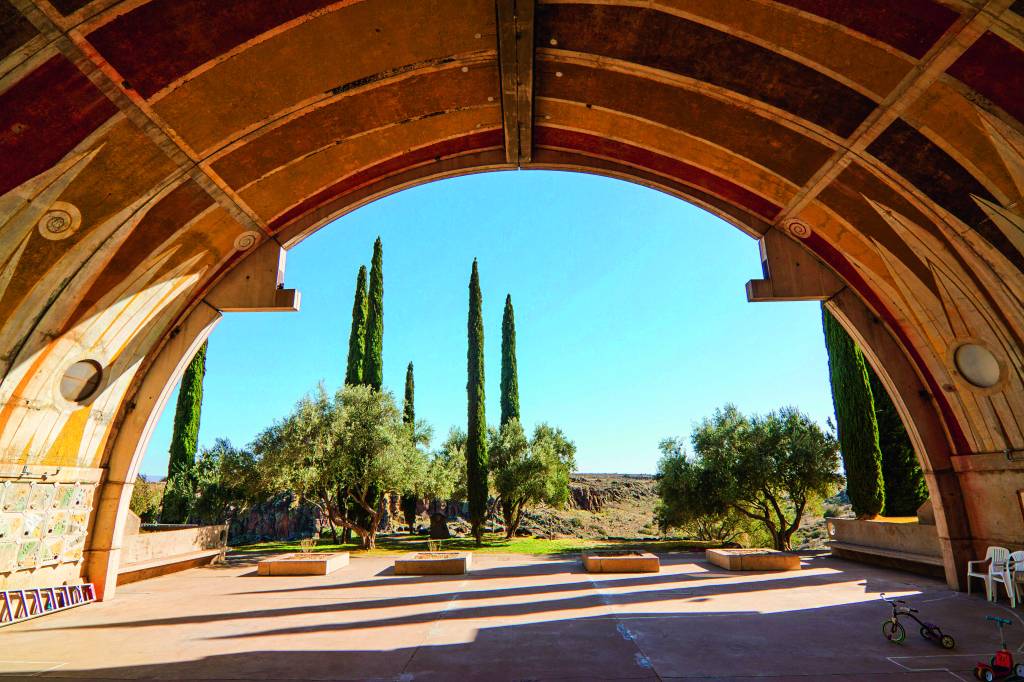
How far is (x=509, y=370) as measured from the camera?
3462 cm

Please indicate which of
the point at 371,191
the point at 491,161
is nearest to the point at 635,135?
the point at 491,161

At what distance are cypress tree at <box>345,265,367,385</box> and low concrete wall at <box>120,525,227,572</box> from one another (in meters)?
10.7

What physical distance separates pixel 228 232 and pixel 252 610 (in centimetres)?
810

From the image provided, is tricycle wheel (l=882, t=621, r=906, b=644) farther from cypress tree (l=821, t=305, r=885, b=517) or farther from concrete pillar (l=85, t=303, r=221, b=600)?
concrete pillar (l=85, t=303, r=221, b=600)

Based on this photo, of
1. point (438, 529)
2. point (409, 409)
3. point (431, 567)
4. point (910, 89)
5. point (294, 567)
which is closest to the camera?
point (910, 89)

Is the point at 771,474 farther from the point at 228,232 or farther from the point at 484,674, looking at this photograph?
the point at 228,232

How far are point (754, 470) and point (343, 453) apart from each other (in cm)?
1726

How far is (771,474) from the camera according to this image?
63.5ft

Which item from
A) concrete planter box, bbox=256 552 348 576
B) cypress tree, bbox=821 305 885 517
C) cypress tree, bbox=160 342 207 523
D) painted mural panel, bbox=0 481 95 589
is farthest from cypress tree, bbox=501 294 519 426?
painted mural panel, bbox=0 481 95 589

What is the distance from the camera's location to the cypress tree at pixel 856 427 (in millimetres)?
18672

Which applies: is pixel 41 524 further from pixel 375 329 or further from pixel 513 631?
pixel 375 329

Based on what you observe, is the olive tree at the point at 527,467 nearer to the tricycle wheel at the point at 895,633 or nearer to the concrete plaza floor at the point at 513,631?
the concrete plaza floor at the point at 513,631

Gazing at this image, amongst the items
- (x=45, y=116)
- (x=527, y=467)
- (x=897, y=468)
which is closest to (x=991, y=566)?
(x=897, y=468)

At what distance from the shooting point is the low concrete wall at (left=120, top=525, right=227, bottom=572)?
14336mm
